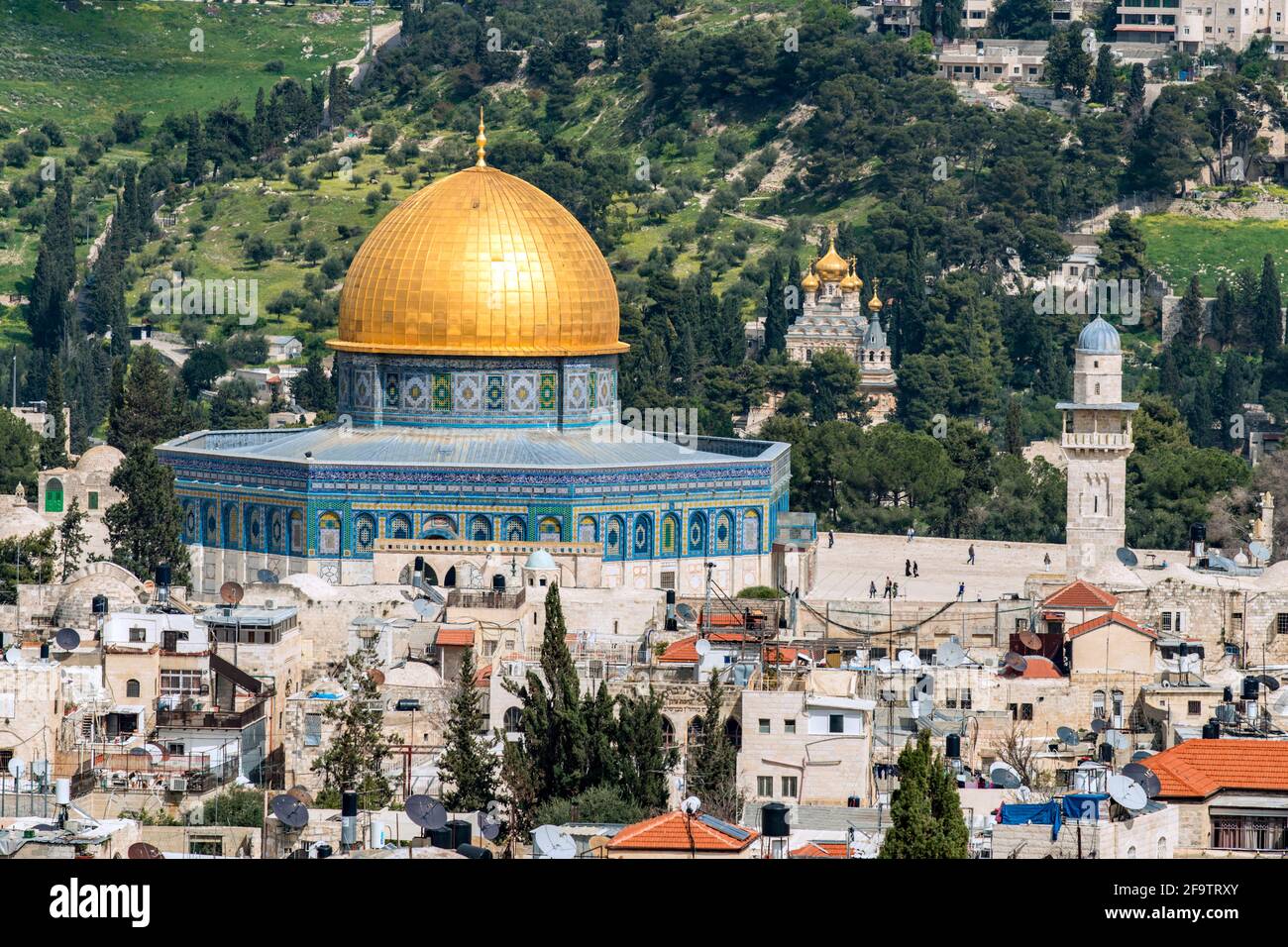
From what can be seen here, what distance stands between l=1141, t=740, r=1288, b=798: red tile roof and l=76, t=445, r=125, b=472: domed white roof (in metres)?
31.7

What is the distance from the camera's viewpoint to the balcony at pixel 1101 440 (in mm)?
52375

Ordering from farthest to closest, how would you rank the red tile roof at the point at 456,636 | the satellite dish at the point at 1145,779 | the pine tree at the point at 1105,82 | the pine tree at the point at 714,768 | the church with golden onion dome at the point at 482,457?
the pine tree at the point at 1105,82, the church with golden onion dome at the point at 482,457, the red tile roof at the point at 456,636, the pine tree at the point at 714,768, the satellite dish at the point at 1145,779

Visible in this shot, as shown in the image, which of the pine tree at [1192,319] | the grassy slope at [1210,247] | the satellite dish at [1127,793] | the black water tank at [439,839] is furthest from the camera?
the grassy slope at [1210,247]

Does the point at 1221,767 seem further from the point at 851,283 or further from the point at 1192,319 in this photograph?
the point at 1192,319

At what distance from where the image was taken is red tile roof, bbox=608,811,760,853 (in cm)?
2284

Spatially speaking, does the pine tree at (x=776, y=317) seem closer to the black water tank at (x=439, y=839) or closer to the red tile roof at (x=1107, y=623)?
the red tile roof at (x=1107, y=623)

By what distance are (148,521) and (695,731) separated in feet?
67.5

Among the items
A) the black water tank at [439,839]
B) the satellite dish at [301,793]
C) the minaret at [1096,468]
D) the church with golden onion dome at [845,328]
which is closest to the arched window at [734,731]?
the satellite dish at [301,793]

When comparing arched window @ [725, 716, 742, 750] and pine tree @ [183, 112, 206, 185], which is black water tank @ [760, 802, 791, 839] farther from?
pine tree @ [183, 112, 206, 185]

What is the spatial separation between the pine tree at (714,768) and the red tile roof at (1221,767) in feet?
10.7

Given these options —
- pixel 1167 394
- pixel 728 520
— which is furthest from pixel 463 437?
pixel 1167 394

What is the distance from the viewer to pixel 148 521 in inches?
1980
